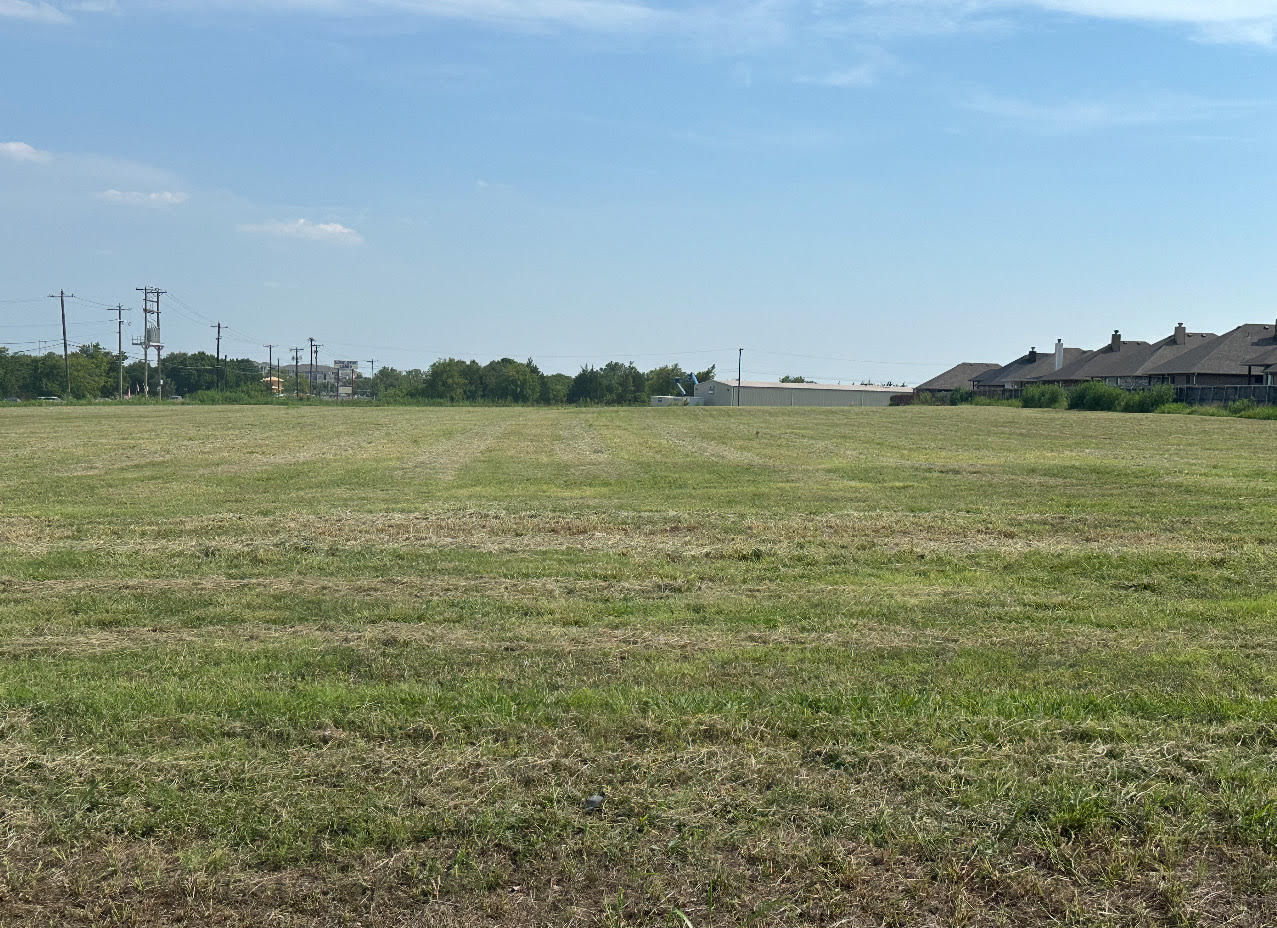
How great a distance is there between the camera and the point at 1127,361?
288ft

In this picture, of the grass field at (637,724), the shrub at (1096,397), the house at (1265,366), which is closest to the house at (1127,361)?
the house at (1265,366)

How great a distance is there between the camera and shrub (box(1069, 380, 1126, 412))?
6191cm

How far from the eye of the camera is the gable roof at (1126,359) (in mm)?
82750

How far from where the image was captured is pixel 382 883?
3.54m

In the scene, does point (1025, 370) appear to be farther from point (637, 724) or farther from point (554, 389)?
point (637, 724)

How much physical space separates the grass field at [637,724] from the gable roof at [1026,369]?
101m

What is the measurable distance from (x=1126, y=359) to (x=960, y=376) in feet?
113

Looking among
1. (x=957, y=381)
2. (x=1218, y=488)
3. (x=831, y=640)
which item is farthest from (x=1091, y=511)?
(x=957, y=381)

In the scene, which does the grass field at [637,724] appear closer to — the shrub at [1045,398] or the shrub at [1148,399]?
the shrub at [1148,399]

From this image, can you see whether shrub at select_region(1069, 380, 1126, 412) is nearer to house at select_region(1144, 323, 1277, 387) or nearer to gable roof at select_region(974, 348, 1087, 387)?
house at select_region(1144, 323, 1277, 387)

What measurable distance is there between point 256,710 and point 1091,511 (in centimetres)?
1125

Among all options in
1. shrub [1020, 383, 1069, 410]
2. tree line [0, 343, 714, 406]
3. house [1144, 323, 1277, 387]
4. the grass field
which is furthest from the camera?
tree line [0, 343, 714, 406]

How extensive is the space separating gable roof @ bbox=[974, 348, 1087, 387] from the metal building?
13.2m

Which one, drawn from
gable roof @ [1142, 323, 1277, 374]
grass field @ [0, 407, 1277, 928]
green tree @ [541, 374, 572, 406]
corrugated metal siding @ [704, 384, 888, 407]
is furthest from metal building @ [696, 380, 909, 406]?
grass field @ [0, 407, 1277, 928]
